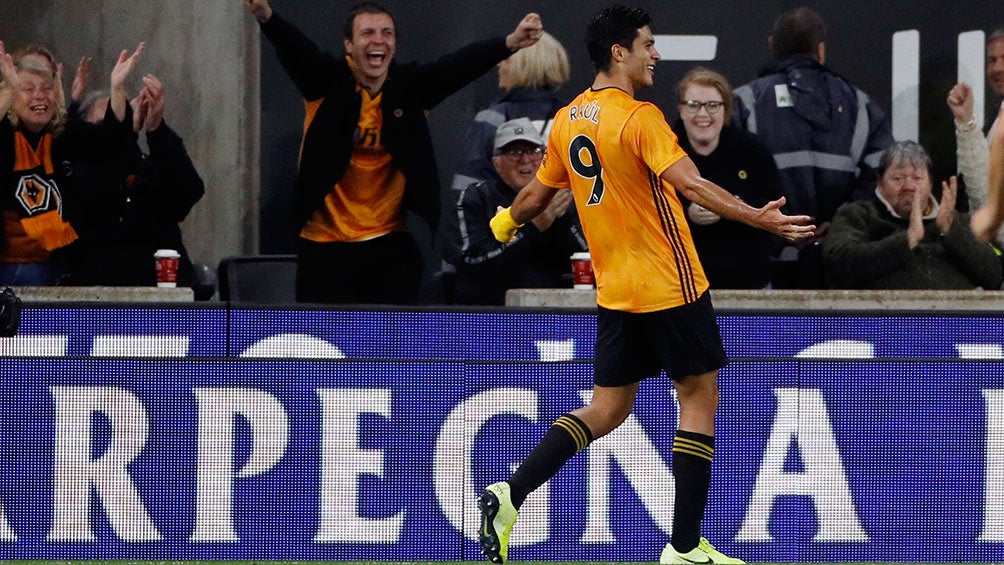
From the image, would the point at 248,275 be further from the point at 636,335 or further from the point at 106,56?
the point at 636,335

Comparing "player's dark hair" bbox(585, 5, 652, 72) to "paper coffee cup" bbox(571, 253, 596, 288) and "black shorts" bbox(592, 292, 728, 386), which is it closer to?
"black shorts" bbox(592, 292, 728, 386)

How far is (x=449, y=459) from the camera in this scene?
7.91 metres

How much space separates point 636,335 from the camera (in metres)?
6.93

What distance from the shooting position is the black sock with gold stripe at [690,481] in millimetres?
6867

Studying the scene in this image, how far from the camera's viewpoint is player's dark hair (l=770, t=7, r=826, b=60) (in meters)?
10.2

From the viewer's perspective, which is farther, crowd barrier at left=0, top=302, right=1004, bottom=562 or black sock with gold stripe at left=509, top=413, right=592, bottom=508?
crowd barrier at left=0, top=302, right=1004, bottom=562

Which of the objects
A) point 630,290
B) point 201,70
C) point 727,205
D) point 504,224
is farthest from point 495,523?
point 201,70

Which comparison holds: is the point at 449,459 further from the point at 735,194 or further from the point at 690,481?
the point at 735,194

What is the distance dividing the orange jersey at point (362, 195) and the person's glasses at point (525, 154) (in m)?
0.58

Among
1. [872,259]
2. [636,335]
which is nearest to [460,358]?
[636,335]

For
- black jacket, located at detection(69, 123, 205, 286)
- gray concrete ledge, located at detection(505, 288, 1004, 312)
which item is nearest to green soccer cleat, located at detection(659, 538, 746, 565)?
gray concrete ledge, located at detection(505, 288, 1004, 312)

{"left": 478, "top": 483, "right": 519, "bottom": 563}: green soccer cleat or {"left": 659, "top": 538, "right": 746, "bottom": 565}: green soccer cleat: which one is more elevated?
{"left": 478, "top": 483, "right": 519, "bottom": 563}: green soccer cleat

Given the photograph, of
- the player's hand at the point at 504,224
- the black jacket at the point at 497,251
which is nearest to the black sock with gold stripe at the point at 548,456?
the player's hand at the point at 504,224

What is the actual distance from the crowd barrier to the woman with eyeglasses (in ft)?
4.69
